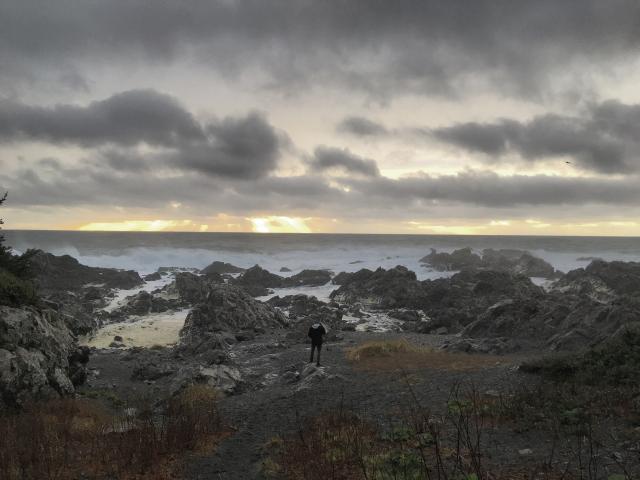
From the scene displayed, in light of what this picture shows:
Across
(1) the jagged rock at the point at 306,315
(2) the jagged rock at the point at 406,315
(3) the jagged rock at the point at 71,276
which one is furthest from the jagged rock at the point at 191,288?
(2) the jagged rock at the point at 406,315

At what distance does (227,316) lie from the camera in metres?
32.7

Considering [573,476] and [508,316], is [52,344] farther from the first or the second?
[508,316]

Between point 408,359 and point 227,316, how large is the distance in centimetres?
1798

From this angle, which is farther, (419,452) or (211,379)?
(211,379)

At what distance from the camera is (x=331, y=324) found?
34.1m

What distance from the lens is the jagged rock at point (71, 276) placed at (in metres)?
50.5

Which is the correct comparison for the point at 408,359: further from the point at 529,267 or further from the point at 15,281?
the point at 529,267

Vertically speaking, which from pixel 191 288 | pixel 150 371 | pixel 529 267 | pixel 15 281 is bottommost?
pixel 150 371

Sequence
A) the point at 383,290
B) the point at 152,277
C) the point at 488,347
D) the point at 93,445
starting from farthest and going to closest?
1. the point at 152,277
2. the point at 383,290
3. the point at 488,347
4. the point at 93,445

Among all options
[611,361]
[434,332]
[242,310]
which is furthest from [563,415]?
[242,310]

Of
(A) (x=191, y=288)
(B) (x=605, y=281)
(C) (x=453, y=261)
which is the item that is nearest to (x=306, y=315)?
(A) (x=191, y=288)

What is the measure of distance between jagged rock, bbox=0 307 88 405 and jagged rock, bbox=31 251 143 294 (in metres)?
38.4

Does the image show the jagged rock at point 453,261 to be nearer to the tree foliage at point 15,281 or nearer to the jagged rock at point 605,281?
the jagged rock at point 605,281

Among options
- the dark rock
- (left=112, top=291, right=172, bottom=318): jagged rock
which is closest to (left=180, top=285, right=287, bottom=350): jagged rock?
(left=112, top=291, right=172, bottom=318): jagged rock
